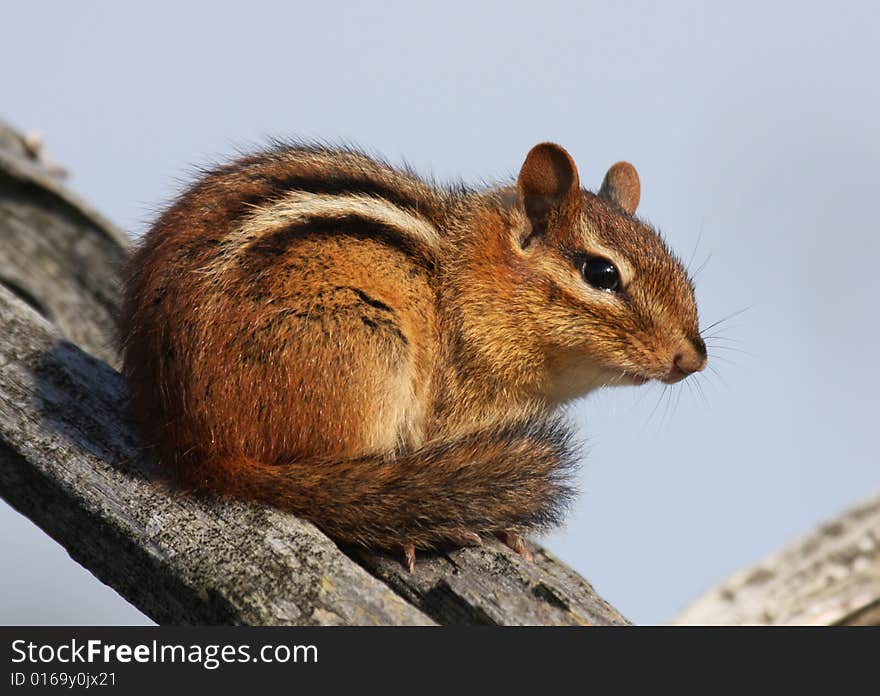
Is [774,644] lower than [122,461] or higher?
higher

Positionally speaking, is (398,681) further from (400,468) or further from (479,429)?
(479,429)

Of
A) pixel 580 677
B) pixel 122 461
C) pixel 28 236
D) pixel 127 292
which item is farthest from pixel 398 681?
pixel 28 236

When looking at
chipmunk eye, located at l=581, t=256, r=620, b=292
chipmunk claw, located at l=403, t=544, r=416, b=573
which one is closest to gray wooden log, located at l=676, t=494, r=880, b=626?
chipmunk claw, located at l=403, t=544, r=416, b=573

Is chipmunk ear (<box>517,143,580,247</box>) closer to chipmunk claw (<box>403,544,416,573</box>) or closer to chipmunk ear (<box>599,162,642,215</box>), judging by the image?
chipmunk ear (<box>599,162,642,215</box>)

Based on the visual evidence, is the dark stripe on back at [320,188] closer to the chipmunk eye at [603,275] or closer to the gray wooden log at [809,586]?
the chipmunk eye at [603,275]

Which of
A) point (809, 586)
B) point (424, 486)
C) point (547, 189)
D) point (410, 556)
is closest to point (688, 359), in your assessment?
point (547, 189)

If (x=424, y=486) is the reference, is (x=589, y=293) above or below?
above

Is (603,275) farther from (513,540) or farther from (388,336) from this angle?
(513,540)
